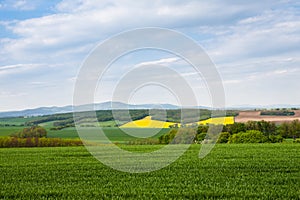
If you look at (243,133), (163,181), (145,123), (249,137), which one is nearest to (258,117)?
(243,133)

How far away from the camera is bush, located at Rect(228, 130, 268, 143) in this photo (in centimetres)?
4166

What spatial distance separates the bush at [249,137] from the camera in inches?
1640

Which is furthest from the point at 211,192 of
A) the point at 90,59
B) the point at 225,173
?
the point at 90,59

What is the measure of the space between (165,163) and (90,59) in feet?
21.1

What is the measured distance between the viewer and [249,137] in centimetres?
4200

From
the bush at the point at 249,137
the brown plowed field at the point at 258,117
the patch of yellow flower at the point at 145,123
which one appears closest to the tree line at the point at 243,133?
the bush at the point at 249,137

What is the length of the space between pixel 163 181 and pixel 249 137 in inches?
1136

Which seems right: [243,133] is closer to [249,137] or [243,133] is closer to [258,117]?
[249,137]

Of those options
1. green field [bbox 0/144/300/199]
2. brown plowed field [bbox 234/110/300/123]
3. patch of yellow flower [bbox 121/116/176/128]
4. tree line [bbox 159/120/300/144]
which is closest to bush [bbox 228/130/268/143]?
tree line [bbox 159/120/300/144]

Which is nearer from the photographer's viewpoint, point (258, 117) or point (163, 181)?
point (163, 181)

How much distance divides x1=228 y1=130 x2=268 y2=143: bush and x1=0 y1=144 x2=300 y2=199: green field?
70.0 feet

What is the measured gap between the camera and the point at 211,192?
40.7 ft

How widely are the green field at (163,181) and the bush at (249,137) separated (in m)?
21.3

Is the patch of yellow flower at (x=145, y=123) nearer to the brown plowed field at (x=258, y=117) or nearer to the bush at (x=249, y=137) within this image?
the bush at (x=249, y=137)
